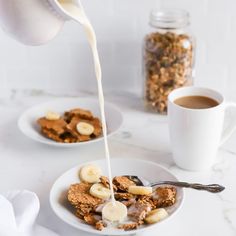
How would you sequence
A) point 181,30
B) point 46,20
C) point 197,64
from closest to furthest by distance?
1. point 46,20
2. point 181,30
3. point 197,64

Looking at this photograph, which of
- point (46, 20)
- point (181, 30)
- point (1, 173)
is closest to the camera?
point (46, 20)

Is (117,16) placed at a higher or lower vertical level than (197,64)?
higher

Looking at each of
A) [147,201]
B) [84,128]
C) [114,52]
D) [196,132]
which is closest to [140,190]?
[147,201]

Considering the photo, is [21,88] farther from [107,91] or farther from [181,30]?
[181,30]

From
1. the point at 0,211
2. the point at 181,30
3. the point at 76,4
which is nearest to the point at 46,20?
the point at 76,4

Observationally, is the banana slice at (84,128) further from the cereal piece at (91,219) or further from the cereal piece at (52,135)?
the cereal piece at (91,219)

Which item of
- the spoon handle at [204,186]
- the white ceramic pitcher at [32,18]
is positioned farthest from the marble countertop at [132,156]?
the white ceramic pitcher at [32,18]

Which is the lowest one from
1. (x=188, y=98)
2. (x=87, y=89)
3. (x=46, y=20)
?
(x=87, y=89)

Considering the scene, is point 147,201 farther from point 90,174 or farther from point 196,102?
point 196,102

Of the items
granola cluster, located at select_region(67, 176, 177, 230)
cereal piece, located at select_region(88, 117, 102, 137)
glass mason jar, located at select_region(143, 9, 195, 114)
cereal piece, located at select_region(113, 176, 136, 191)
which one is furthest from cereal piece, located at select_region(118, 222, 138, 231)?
glass mason jar, located at select_region(143, 9, 195, 114)

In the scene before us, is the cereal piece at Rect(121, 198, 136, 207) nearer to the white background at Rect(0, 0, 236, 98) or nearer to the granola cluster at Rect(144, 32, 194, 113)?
the granola cluster at Rect(144, 32, 194, 113)
